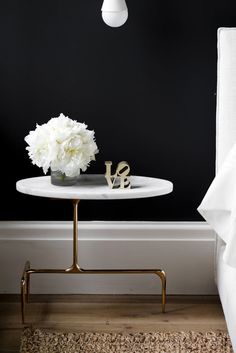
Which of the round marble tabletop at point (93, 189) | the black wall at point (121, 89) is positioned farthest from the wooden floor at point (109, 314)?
the round marble tabletop at point (93, 189)

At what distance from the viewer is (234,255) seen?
7.06ft

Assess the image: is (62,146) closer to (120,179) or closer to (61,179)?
(61,179)

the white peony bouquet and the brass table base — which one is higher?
the white peony bouquet

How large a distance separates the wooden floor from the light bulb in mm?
1232

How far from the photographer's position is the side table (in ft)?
8.66

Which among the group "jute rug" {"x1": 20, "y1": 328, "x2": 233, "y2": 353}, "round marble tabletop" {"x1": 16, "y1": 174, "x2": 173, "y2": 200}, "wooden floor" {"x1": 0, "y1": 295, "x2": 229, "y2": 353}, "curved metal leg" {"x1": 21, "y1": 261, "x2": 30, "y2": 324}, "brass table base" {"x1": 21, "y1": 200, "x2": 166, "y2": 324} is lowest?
"wooden floor" {"x1": 0, "y1": 295, "x2": 229, "y2": 353}

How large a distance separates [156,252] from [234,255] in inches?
42.6

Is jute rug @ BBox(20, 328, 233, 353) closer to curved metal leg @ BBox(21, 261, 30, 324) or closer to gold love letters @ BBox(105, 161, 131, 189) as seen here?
curved metal leg @ BBox(21, 261, 30, 324)

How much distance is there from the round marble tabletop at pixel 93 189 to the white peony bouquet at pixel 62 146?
0.08 m

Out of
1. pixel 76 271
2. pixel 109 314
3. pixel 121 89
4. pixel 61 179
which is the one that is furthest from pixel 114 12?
pixel 109 314

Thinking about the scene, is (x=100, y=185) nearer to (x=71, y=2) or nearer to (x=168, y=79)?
(x=168, y=79)

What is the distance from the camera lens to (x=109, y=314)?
9.75ft

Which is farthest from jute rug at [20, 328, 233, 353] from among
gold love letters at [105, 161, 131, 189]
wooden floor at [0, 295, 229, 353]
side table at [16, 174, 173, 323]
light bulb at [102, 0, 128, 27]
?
light bulb at [102, 0, 128, 27]

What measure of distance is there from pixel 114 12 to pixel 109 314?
4.19 ft
